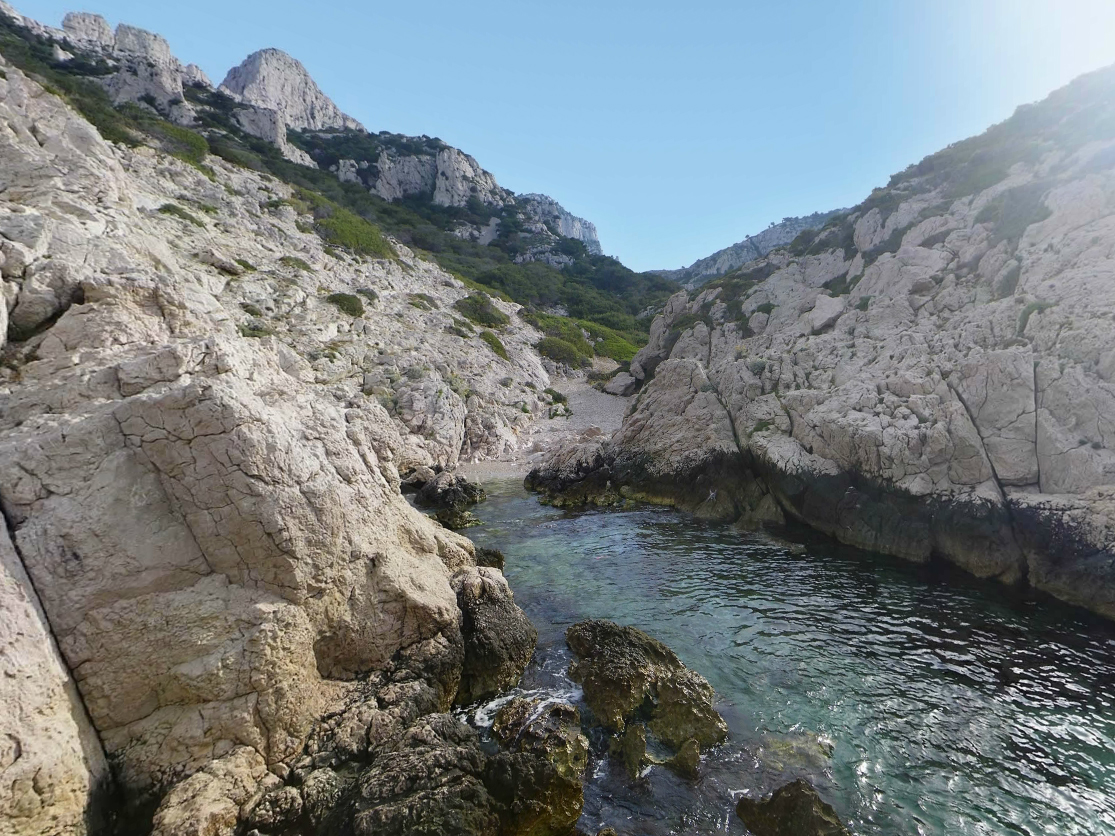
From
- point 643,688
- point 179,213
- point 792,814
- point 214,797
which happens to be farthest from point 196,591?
point 179,213

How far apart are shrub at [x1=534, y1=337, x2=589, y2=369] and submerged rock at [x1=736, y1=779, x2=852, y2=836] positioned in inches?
2633

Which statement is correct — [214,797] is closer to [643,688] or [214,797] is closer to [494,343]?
[643,688]

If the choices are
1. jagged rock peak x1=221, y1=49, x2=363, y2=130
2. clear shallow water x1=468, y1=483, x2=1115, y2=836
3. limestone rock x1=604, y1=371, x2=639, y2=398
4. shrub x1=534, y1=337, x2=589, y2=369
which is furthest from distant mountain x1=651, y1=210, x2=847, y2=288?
clear shallow water x1=468, y1=483, x2=1115, y2=836

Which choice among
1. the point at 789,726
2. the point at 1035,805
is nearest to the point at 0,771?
the point at 789,726

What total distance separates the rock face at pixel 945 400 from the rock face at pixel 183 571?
52.9 feet

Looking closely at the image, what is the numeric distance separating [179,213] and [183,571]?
58.2 meters

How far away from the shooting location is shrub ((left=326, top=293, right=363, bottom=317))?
54.1 metres

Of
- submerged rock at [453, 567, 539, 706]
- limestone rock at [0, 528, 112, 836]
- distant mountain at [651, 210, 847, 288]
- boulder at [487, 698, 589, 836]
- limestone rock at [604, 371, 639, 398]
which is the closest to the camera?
limestone rock at [0, 528, 112, 836]

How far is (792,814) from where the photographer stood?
7770mm

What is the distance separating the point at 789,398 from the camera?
2608 centimetres

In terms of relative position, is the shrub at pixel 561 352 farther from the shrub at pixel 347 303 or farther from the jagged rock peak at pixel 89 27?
the jagged rock peak at pixel 89 27

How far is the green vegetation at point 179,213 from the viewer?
165ft

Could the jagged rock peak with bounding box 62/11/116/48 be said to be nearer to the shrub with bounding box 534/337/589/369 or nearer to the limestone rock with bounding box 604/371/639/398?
the shrub with bounding box 534/337/589/369

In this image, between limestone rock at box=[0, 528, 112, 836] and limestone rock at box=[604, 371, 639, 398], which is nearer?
limestone rock at box=[0, 528, 112, 836]
